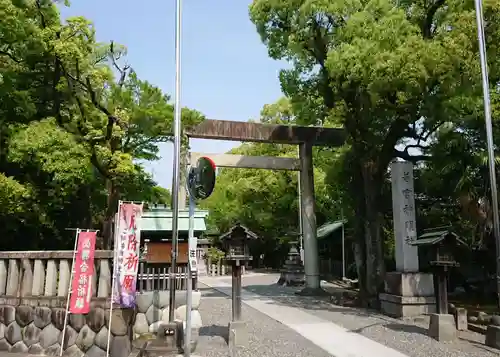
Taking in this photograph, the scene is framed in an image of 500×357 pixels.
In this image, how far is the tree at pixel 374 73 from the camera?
12000 millimetres

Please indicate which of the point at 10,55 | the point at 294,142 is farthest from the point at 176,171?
the point at 294,142

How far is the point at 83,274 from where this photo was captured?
8.80m

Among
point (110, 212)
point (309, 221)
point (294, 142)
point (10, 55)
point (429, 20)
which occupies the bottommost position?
point (110, 212)

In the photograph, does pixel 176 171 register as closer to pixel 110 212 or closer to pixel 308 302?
pixel 110 212

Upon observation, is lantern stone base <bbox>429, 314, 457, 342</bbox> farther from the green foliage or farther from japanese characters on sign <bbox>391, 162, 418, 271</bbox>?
the green foliage

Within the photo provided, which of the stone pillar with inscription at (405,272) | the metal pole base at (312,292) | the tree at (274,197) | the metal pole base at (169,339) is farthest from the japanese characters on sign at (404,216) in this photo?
the tree at (274,197)

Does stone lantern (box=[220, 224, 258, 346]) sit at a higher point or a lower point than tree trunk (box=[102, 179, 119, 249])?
lower

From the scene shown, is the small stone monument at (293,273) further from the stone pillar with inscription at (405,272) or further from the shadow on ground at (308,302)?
the stone pillar with inscription at (405,272)

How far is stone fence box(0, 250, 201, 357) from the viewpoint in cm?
871

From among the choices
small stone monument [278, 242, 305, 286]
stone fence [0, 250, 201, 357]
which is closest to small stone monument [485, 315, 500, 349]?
stone fence [0, 250, 201, 357]

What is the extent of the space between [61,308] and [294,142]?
13.2 meters

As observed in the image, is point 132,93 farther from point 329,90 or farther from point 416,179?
point 416,179

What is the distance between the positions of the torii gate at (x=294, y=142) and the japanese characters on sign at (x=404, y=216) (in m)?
5.15

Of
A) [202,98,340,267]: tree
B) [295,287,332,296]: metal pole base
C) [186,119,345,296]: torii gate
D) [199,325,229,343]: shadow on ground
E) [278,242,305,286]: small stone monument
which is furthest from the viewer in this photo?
[202,98,340,267]: tree
